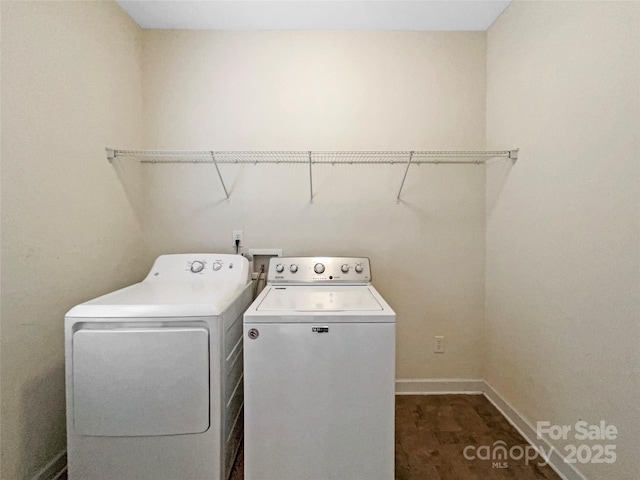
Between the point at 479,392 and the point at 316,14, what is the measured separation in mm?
2906

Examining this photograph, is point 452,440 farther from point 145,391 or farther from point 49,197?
point 49,197

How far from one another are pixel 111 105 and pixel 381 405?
2.26m

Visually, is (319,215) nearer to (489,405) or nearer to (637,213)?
(637,213)

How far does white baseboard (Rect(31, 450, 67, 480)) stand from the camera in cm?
123

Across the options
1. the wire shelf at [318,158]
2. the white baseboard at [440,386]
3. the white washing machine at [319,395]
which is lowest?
the white baseboard at [440,386]

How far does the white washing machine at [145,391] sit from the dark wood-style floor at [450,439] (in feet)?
1.21

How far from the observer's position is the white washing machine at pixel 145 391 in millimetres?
1101

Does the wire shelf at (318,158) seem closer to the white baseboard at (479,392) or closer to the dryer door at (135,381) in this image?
the dryer door at (135,381)

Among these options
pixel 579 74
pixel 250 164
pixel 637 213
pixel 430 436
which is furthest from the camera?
pixel 250 164

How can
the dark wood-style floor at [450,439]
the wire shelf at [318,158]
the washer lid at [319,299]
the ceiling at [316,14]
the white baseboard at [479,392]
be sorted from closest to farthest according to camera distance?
the washer lid at [319,299] → the dark wood-style floor at [450,439] → the white baseboard at [479,392] → the ceiling at [316,14] → the wire shelf at [318,158]

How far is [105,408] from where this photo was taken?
1103mm

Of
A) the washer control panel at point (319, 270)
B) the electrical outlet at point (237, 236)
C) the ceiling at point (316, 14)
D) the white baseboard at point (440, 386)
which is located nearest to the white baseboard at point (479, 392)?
the white baseboard at point (440, 386)

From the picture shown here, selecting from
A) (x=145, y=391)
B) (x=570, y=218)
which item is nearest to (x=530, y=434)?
(x=570, y=218)

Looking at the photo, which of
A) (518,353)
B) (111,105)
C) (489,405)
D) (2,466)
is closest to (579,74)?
(518,353)
